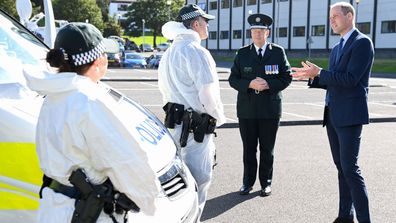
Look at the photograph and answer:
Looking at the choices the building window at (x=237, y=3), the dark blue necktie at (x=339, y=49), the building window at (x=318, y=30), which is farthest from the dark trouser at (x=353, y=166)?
the building window at (x=237, y=3)

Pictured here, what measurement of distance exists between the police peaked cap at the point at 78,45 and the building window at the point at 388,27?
51245mm

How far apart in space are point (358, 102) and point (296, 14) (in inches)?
2251

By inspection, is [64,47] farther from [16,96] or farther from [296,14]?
[296,14]

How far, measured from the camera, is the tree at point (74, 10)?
238ft

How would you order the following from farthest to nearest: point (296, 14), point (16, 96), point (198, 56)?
point (296, 14) → point (198, 56) → point (16, 96)

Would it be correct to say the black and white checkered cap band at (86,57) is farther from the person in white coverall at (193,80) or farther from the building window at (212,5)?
the building window at (212,5)

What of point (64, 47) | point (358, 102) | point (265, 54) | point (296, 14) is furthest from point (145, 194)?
point (296, 14)

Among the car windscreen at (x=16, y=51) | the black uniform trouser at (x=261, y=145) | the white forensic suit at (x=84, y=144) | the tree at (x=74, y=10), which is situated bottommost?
the black uniform trouser at (x=261, y=145)

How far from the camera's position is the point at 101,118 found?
2.12 metres

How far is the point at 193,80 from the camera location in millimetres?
4102

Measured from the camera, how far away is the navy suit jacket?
4.20m

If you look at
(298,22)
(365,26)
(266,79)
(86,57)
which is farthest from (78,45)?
(298,22)

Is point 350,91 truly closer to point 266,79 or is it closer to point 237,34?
point 266,79

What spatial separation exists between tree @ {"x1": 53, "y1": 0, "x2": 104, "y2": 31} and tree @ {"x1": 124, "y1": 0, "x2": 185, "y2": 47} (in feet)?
53.3
